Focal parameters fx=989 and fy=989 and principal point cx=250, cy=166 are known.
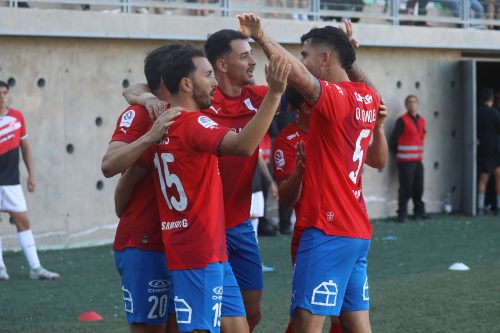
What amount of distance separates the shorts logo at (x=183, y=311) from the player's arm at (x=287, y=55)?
128 centimetres

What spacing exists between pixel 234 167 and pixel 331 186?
0.86m

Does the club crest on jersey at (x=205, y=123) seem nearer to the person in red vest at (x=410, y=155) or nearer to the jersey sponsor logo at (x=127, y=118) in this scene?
the jersey sponsor logo at (x=127, y=118)

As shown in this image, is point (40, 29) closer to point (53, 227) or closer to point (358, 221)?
point (53, 227)

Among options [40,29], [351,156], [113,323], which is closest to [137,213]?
[351,156]

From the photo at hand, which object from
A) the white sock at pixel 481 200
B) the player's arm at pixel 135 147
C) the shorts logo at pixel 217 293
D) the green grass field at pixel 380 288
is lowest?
the white sock at pixel 481 200

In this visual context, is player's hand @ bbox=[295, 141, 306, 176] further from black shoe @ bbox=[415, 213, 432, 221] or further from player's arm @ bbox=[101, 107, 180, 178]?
black shoe @ bbox=[415, 213, 432, 221]

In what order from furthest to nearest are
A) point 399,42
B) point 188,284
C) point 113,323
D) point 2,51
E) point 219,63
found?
point 399,42
point 2,51
point 113,323
point 219,63
point 188,284

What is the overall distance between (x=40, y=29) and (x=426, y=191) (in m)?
8.10

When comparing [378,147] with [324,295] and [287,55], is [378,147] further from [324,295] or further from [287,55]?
[287,55]

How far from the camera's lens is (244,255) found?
20.7 ft

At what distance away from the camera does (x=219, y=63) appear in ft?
21.1

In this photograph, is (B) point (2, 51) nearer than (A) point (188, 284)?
No

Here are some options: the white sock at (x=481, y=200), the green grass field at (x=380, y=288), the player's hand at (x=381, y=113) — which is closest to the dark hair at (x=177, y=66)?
the player's hand at (x=381, y=113)

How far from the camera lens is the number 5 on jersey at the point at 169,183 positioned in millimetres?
5164
